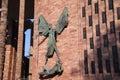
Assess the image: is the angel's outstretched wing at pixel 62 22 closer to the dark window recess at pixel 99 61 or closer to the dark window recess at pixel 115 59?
the dark window recess at pixel 99 61

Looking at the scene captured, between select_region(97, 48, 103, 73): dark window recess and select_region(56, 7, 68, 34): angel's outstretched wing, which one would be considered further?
select_region(56, 7, 68, 34): angel's outstretched wing

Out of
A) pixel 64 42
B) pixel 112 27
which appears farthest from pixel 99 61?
pixel 64 42

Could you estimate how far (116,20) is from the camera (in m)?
26.0

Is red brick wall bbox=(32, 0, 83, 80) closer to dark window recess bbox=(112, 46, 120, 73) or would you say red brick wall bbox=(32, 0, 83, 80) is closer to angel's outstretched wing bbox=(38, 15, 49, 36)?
angel's outstretched wing bbox=(38, 15, 49, 36)

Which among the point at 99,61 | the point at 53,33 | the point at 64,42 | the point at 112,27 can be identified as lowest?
the point at 99,61

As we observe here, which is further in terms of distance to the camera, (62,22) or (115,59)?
(62,22)

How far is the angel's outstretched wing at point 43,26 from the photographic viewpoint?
30609 mm

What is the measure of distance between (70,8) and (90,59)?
6.60 metres

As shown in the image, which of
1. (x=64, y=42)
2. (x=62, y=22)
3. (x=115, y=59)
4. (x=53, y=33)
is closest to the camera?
(x=115, y=59)

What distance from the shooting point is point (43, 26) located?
1224 inches

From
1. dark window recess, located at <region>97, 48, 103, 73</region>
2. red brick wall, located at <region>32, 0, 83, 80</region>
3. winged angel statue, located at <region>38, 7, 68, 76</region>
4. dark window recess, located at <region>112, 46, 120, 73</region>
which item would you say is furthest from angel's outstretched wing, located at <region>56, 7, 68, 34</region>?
dark window recess, located at <region>112, 46, 120, 73</region>

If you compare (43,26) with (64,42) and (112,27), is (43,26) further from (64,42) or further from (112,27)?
(112,27)

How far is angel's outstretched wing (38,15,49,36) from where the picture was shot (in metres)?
30.6

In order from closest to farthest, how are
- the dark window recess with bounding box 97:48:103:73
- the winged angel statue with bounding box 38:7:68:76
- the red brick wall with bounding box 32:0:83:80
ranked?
the dark window recess with bounding box 97:48:103:73 → the red brick wall with bounding box 32:0:83:80 → the winged angel statue with bounding box 38:7:68:76
